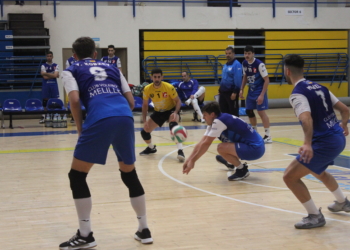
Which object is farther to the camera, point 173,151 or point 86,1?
point 86,1

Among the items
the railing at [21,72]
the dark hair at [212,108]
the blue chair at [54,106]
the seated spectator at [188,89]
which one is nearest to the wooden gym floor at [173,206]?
the dark hair at [212,108]

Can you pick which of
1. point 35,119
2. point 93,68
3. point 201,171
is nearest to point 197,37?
point 35,119

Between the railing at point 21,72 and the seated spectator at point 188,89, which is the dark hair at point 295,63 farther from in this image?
the railing at point 21,72

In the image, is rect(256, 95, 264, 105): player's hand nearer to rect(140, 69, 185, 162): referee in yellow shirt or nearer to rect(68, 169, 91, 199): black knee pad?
rect(140, 69, 185, 162): referee in yellow shirt

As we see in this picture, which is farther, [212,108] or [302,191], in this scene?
[212,108]

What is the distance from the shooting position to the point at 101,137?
3799mm

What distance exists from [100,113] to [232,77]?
6.97 metres

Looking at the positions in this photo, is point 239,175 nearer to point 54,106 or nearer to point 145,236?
point 145,236

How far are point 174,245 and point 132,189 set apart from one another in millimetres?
569

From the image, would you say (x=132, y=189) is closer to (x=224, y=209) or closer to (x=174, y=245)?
(x=174, y=245)

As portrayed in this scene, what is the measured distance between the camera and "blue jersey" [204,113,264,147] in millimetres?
5984

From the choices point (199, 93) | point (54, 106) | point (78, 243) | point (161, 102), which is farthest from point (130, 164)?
point (199, 93)

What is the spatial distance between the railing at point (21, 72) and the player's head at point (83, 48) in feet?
42.4

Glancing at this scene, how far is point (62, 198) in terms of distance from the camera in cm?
571
